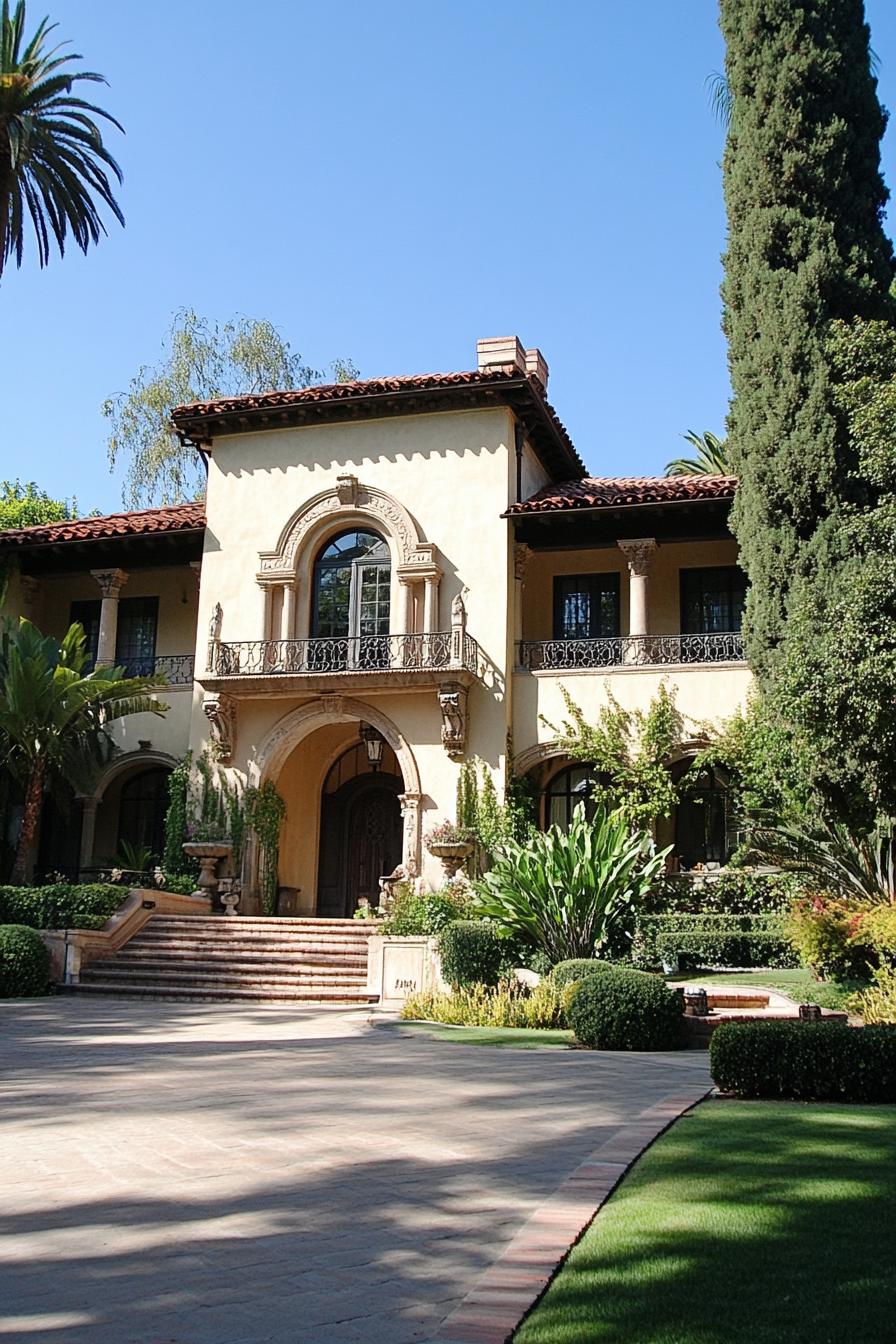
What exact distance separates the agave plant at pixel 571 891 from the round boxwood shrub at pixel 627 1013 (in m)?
3.80

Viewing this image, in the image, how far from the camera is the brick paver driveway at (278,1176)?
472 cm

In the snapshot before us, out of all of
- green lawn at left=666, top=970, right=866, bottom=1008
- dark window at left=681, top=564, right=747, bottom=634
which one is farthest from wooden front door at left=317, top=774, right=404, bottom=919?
green lawn at left=666, top=970, right=866, bottom=1008

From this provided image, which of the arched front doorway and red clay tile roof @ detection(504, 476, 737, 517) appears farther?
the arched front doorway

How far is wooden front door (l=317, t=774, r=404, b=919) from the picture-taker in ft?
85.8

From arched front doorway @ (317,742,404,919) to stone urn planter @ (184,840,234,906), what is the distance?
3068mm

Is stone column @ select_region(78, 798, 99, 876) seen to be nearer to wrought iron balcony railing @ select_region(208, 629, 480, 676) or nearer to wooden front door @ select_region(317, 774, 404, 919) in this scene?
wrought iron balcony railing @ select_region(208, 629, 480, 676)

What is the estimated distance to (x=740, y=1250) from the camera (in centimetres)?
509

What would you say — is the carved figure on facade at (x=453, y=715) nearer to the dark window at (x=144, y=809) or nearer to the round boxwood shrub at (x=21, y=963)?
the dark window at (x=144, y=809)

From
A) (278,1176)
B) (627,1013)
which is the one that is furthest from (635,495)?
(278,1176)

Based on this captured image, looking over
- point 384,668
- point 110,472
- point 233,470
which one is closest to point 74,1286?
point 384,668

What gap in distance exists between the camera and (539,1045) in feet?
43.0

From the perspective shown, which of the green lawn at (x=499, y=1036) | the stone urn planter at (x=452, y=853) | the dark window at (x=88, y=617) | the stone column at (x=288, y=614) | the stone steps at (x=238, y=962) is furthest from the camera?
the dark window at (x=88, y=617)

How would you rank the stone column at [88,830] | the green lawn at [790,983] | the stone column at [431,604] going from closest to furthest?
the green lawn at [790,983]
the stone column at [431,604]
the stone column at [88,830]

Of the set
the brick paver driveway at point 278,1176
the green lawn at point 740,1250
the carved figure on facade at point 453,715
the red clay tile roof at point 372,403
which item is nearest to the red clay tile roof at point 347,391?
the red clay tile roof at point 372,403
